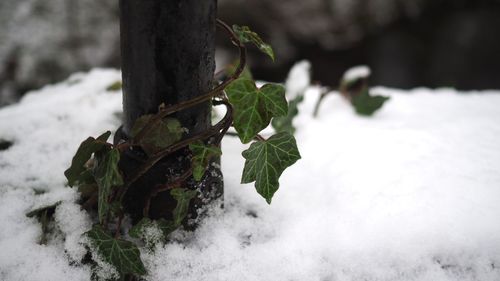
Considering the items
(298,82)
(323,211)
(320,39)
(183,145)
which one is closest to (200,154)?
(183,145)

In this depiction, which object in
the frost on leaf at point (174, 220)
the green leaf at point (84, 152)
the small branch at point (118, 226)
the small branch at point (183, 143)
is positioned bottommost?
the frost on leaf at point (174, 220)

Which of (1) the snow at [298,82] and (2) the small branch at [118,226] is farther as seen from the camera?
(1) the snow at [298,82]

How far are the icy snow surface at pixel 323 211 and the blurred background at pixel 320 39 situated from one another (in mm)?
1416

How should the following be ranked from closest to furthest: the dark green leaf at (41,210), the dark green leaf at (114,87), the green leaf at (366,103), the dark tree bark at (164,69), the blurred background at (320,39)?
the dark tree bark at (164,69)
the dark green leaf at (41,210)
the green leaf at (366,103)
the dark green leaf at (114,87)
the blurred background at (320,39)

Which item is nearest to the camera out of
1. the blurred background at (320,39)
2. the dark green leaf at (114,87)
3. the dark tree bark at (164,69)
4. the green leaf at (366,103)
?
the dark tree bark at (164,69)

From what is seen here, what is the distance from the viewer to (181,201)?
0.78m

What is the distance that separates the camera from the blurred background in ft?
8.11

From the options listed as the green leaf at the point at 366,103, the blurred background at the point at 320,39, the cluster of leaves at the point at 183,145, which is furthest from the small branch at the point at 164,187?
the blurred background at the point at 320,39

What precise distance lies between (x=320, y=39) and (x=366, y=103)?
1.88 metres

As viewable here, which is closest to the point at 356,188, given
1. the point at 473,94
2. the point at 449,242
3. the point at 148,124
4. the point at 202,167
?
the point at 449,242

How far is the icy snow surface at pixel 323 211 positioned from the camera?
79cm

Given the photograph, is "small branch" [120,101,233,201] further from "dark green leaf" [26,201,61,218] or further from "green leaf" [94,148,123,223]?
"dark green leaf" [26,201,61,218]

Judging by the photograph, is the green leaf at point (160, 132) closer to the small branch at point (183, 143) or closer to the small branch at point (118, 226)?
the small branch at point (183, 143)

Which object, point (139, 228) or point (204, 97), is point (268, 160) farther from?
point (139, 228)
